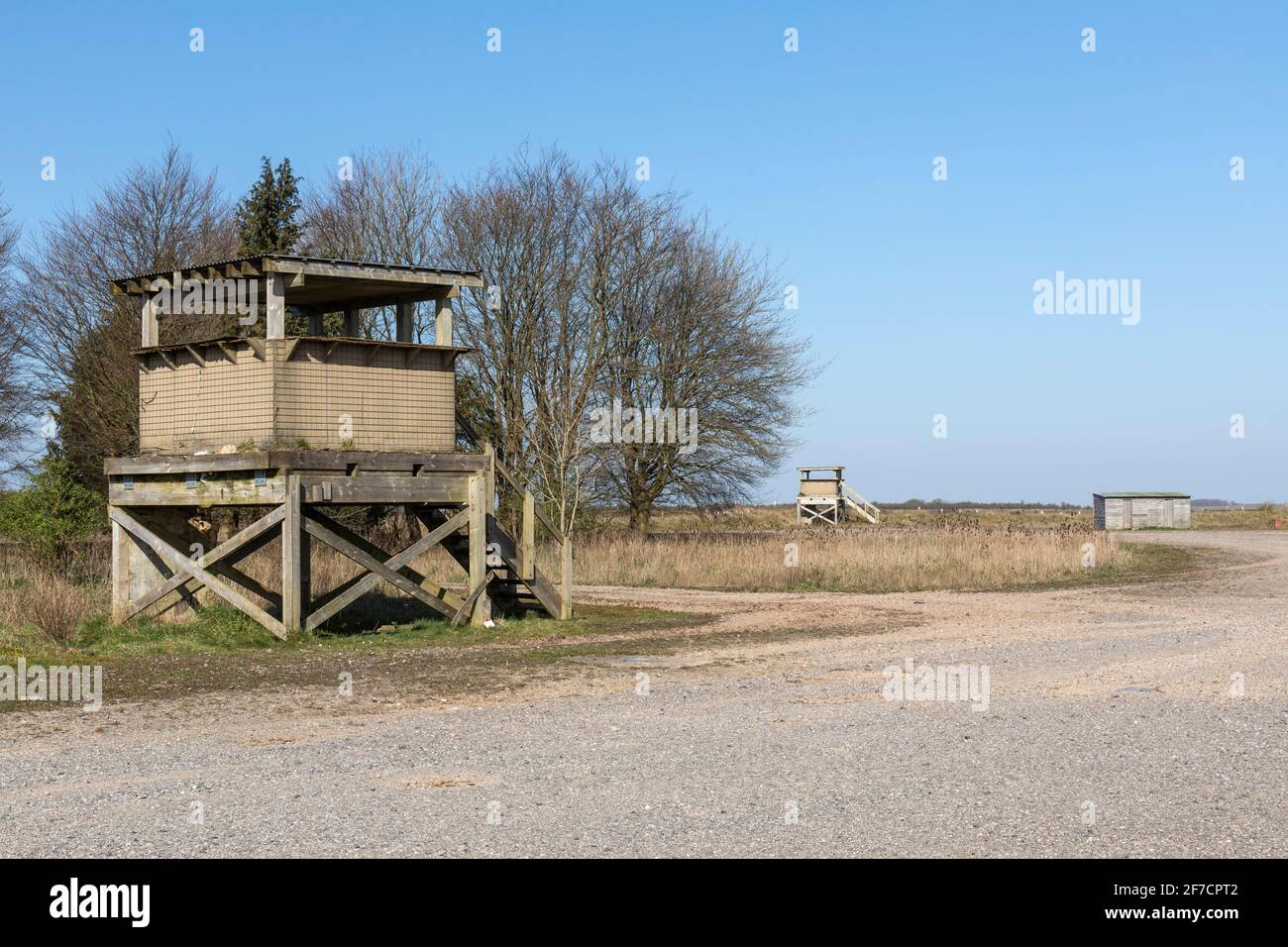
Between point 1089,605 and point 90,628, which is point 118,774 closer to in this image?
point 90,628

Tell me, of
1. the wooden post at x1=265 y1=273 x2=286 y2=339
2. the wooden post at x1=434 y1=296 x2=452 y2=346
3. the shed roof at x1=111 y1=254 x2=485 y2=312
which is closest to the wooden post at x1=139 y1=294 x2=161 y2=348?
the shed roof at x1=111 y1=254 x2=485 y2=312

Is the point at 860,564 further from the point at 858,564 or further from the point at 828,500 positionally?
the point at 828,500

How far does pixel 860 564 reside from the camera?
99.1 feet

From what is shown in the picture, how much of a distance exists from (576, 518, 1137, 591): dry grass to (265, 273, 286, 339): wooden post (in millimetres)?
14114

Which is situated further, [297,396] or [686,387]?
[686,387]

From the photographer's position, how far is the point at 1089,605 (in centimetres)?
2356

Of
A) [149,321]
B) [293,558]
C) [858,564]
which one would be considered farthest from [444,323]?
[858,564]

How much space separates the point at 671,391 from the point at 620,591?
12.0m

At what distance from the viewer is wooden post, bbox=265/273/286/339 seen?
16.9m

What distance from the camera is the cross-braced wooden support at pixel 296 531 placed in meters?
17.2

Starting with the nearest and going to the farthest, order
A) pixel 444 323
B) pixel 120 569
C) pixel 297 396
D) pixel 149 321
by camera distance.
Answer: pixel 297 396, pixel 444 323, pixel 149 321, pixel 120 569

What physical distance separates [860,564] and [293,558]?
1616 centimetres

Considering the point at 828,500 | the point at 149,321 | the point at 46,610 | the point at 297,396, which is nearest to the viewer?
the point at 46,610
